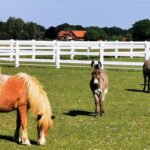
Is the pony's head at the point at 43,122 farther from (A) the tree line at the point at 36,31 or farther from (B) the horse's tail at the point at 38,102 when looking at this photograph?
(A) the tree line at the point at 36,31

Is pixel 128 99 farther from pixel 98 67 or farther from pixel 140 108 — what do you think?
pixel 98 67

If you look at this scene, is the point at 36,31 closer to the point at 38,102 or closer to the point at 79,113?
the point at 79,113

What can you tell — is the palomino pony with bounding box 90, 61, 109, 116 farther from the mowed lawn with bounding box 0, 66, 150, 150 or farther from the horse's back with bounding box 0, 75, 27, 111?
the horse's back with bounding box 0, 75, 27, 111

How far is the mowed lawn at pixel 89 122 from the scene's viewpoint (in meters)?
9.19

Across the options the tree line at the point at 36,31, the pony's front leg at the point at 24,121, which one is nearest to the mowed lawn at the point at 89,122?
the pony's front leg at the point at 24,121

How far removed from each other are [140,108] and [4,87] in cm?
593

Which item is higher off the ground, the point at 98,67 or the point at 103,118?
the point at 98,67

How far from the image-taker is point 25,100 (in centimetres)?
877

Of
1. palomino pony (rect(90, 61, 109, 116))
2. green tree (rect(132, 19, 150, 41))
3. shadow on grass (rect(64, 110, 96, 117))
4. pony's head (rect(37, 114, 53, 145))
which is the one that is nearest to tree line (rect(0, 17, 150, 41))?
green tree (rect(132, 19, 150, 41))

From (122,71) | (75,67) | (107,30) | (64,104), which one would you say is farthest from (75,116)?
(107,30)

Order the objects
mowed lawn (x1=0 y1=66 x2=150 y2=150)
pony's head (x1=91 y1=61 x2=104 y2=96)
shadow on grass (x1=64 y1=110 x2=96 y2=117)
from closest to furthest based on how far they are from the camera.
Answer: mowed lawn (x1=0 y1=66 x2=150 y2=150) → pony's head (x1=91 y1=61 x2=104 y2=96) → shadow on grass (x1=64 y1=110 x2=96 y2=117)

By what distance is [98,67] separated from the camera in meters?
11.9

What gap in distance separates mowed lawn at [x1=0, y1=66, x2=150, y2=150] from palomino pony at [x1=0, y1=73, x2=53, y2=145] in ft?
1.36

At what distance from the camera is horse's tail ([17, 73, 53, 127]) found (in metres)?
8.55
